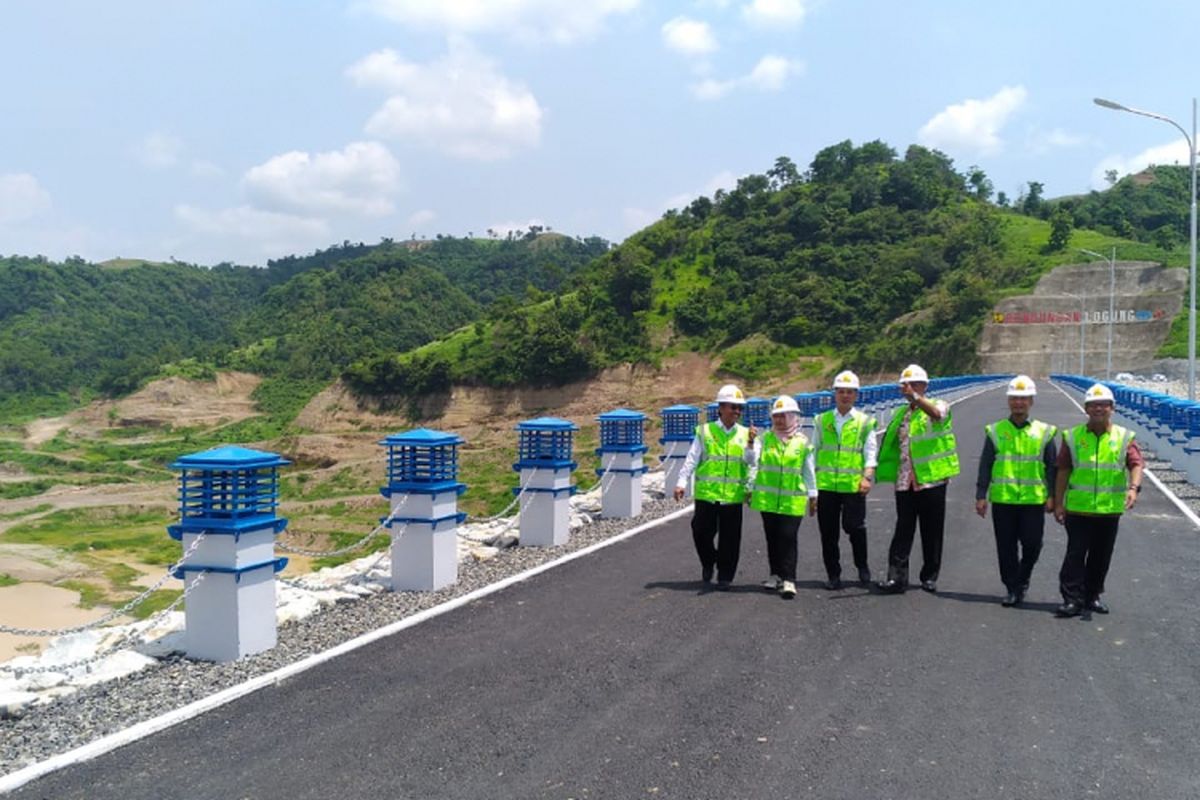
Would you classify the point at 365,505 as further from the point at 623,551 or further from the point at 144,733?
the point at 144,733

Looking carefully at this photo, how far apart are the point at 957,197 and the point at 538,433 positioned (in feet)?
346

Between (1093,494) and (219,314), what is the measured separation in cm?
16750

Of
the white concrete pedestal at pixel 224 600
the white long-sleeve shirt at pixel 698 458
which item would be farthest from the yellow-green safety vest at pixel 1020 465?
the white concrete pedestal at pixel 224 600

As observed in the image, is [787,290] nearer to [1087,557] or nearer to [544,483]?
[544,483]

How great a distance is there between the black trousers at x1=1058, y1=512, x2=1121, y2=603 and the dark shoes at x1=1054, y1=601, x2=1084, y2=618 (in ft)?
0.10

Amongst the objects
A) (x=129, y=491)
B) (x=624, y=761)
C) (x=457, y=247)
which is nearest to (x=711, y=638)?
(x=624, y=761)

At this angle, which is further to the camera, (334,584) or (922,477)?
(334,584)

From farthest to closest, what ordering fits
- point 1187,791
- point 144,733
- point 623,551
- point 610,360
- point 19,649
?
point 610,360
point 19,649
point 623,551
point 144,733
point 1187,791

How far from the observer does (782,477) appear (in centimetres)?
842

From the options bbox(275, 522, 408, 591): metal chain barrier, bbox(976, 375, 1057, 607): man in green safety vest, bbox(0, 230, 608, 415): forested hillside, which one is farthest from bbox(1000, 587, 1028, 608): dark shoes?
bbox(0, 230, 608, 415): forested hillside

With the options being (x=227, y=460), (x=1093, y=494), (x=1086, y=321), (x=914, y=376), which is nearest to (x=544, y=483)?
(x=914, y=376)

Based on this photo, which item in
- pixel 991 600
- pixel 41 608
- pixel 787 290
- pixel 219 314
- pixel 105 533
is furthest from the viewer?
pixel 219 314

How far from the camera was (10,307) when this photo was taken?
5384 inches

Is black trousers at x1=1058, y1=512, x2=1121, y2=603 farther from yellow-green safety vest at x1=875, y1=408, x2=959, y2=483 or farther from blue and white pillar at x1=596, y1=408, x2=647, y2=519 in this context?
blue and white pillar at x1=596, y1=408, x2=647, y2=519
